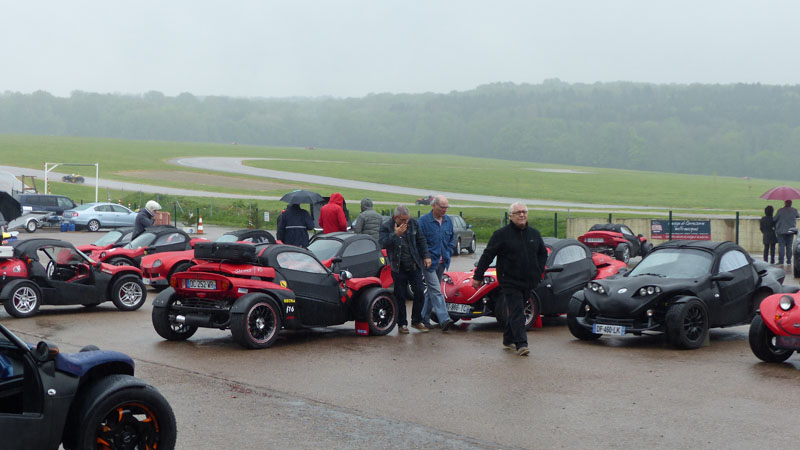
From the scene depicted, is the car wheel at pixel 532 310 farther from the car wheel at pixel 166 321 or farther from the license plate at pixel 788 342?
the car wheel at pixel 166 321

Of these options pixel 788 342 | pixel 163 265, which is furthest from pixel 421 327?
pixel 163 265

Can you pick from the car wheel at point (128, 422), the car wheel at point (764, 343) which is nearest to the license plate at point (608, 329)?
the car wheel at point (764, 343)

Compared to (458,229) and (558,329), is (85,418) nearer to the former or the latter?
(558,329)

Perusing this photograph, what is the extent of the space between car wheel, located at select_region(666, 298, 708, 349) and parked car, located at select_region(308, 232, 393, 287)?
211 inches

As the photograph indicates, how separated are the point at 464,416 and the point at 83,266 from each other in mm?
9291

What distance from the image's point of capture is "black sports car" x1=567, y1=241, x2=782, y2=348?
1155cm

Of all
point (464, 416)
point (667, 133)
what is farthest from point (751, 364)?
point (667, 133)

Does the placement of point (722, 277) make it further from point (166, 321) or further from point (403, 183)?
point (403, 183)

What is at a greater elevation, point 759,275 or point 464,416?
point 759,275

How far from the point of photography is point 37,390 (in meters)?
5.02

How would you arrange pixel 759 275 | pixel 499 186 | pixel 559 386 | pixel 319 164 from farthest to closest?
pixel 319 164
pixel 499 186
pixel 759 275
pixel 559 386

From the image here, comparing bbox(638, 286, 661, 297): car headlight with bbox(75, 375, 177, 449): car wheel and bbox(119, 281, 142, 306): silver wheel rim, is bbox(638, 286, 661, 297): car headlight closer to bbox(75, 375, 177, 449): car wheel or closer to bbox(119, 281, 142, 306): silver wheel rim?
bbox(75, 375, 177, 449): car wheel

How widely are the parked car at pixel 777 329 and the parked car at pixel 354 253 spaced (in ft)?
21.5

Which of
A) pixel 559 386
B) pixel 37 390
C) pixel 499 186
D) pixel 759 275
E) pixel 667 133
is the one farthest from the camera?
pixel 667 133
